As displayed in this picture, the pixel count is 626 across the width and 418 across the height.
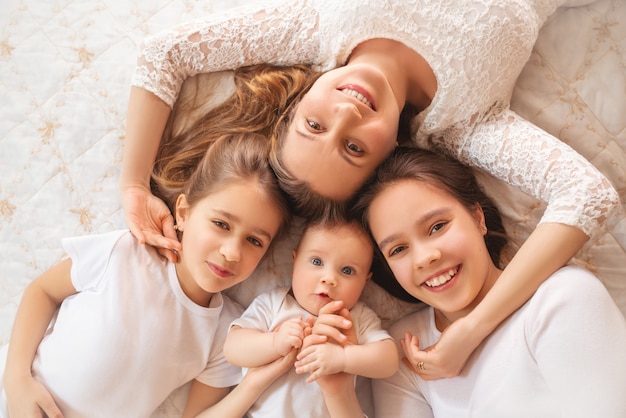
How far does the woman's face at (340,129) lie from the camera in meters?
1.23

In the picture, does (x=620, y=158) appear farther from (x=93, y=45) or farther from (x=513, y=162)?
(x=93, y=45)

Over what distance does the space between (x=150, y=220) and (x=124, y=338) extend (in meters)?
0.31

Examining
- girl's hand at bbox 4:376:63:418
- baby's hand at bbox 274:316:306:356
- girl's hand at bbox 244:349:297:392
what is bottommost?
girl's hand at bbox 4:376:63:418

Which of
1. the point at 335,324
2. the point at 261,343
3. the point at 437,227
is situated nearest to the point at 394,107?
the point at 437,227

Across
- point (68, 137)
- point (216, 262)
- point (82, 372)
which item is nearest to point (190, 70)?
point (68, 137)

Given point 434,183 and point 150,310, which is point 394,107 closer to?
point 434,183

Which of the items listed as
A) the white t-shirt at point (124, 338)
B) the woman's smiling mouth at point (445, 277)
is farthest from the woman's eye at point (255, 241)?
the woman's smiling mouth at point (445, 277)

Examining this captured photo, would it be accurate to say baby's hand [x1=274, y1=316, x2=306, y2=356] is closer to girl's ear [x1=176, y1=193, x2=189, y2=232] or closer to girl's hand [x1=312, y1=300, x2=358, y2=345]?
girl's hand [x1=312, y1=300, x2=358, y2=345]

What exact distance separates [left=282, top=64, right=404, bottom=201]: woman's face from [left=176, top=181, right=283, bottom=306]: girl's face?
13 centimetres

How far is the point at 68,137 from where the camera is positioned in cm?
152

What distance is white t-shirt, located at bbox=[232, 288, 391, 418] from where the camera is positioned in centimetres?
135

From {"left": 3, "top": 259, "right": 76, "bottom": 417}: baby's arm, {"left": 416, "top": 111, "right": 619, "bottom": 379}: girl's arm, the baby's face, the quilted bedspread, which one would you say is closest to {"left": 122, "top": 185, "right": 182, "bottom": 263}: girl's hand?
the quilted bedspread

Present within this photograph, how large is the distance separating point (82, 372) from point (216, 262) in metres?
0.43

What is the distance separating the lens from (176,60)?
1.44 m
